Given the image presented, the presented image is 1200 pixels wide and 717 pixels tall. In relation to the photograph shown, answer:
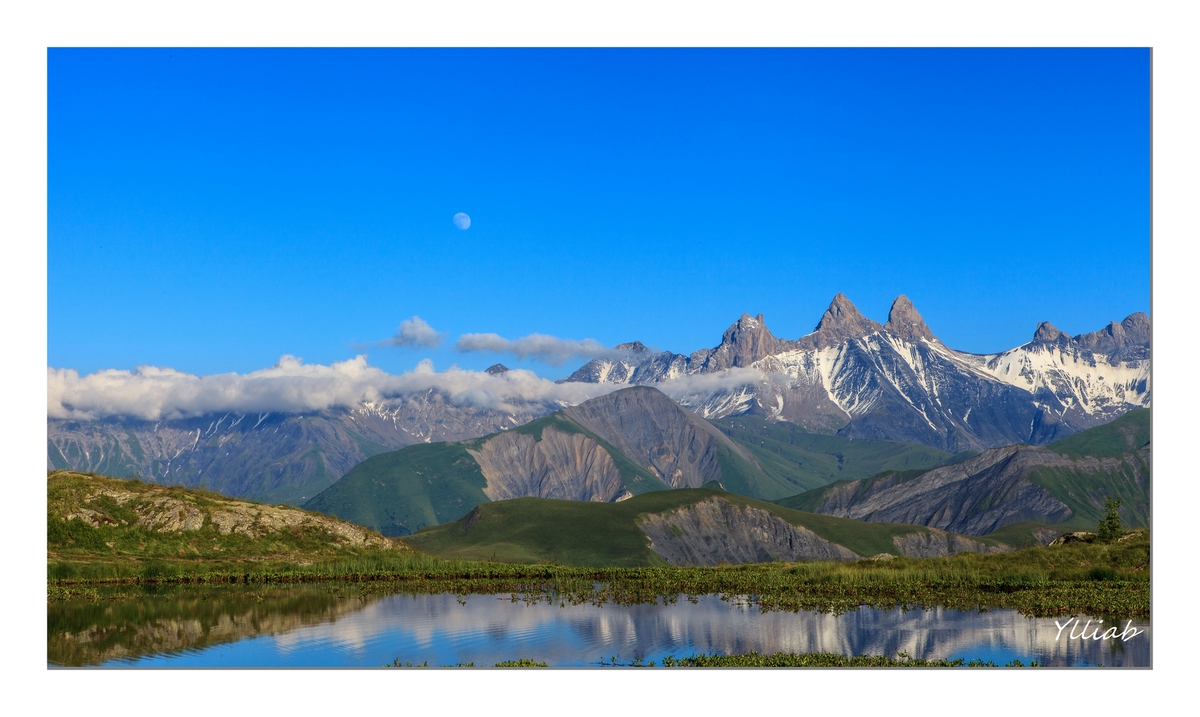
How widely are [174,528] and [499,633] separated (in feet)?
230

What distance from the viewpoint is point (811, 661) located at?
5219cm

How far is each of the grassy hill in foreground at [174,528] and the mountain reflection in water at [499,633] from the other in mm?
30948

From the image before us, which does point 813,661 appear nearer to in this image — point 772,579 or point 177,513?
point 772,579

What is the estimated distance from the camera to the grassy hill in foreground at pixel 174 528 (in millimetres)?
113119

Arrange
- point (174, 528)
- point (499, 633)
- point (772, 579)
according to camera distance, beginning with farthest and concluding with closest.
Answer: point (174, 528) < point (772, 579) < point (499, 633)

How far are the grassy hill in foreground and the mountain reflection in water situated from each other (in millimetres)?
30948

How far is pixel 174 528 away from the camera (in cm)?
12000

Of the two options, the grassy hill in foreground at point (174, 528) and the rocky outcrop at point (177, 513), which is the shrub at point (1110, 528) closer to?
the grassy hill in foreground at point (174, 528)

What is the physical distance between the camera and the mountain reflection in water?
5650cm

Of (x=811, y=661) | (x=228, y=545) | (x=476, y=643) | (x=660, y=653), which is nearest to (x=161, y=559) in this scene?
(x=228, y=545)

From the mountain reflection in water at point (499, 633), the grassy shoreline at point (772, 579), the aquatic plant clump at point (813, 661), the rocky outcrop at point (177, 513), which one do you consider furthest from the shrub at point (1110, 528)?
the rocky outcrop at point (177, 513)

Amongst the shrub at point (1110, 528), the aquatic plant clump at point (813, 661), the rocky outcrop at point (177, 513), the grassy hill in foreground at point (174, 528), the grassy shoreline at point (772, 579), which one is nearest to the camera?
the aquatic plant clump at point (813, 661)

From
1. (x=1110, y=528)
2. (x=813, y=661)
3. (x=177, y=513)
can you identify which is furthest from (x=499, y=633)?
(x=1110, y=528)
